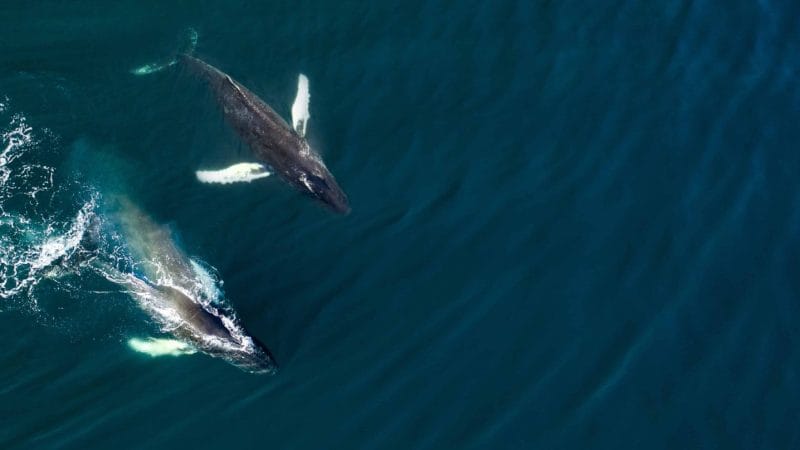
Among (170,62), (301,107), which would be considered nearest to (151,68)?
(170,62)

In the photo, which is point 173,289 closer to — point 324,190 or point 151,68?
point 324,190

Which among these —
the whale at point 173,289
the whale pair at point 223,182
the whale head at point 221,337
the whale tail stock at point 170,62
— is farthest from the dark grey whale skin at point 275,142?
the whale head at point 221,337

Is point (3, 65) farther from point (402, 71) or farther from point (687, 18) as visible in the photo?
point (687, 18)

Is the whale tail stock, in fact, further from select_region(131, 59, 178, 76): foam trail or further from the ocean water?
the ocean water

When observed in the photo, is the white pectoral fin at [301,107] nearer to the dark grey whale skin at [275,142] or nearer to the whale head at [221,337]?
the dark grey whale skin at [275,142]

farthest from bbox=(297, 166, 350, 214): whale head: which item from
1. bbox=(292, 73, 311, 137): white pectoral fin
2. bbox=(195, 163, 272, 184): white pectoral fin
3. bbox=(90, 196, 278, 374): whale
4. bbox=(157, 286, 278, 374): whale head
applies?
bbox=(157, 286, 278, 374): whale head

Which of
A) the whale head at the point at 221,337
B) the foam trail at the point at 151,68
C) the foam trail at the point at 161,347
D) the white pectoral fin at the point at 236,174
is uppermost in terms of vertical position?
the foam trail at the point at 151,68
